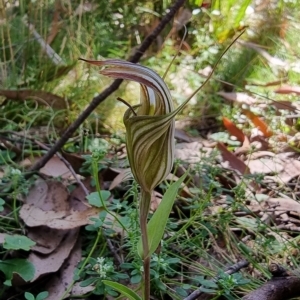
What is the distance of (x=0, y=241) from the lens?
1023 mm

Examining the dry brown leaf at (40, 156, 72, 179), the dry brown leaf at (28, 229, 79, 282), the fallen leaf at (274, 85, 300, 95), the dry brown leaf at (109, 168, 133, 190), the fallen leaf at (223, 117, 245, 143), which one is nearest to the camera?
the dry brown leaf at (28, 229, 79, 282)

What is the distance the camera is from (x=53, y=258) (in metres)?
1.04

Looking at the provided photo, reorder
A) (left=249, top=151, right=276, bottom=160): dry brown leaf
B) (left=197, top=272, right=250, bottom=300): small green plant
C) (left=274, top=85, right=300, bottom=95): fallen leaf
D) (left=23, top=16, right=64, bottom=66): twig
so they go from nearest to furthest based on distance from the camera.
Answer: (left=197, top=272, right=250, bottom=300): small green plant → (left=249, top=151, right=276, bottom=160): dry brown leaf → (left=274, top=85, right=300, bottom=95): fallen leaf → (left=23, top=16, right=64, bottom=66): twig

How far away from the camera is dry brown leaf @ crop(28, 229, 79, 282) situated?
1.00 meters

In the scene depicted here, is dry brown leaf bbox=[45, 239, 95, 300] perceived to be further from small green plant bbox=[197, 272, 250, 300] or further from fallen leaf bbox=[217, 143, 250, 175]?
fallen leaf bbox=[217, 143, 250, 175]

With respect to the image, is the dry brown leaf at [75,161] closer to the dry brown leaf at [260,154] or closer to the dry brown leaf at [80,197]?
the dry brown leaf at [80,197]

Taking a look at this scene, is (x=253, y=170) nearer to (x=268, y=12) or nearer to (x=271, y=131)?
(x=271, y=131)

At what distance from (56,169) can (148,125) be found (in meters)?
0.75

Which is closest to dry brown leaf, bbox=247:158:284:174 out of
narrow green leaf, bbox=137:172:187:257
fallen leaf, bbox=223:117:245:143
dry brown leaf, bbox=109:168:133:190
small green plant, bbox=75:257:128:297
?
fallen leaf, bbox=223:117:245:143

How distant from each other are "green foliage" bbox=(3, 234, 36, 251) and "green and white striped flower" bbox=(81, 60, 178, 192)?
395 millimetres

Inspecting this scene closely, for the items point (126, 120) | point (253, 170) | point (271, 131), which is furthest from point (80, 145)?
point (126, 120)

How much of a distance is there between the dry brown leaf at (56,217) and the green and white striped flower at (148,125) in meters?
0.47

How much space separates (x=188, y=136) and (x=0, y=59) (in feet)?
2.35

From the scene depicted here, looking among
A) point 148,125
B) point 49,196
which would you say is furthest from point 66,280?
point 148,125
